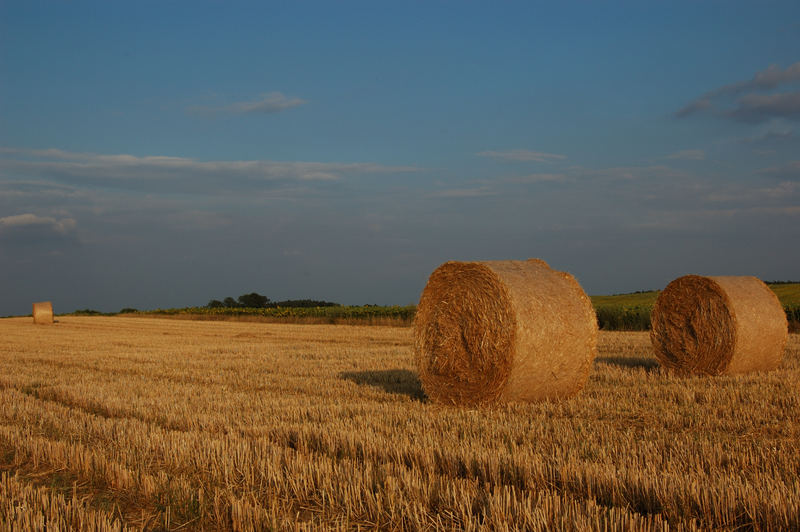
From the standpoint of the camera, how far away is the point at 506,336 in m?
9.04

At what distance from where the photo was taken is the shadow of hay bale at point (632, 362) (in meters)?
13.4

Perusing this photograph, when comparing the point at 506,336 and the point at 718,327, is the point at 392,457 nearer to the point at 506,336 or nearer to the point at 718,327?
the point at 506,336

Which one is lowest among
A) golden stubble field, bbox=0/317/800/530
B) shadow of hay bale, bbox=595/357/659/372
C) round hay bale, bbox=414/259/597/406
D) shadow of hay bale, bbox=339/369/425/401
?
shadow of hay bale, bbox=595/357/659/372

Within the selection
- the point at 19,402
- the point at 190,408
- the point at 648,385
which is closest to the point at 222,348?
the point at 19,402

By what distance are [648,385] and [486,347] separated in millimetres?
2883

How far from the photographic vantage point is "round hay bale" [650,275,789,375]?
12039 mm

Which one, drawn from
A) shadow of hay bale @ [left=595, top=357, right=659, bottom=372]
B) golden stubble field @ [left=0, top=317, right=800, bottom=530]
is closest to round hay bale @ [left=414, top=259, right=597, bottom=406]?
golden stubble field @ [left=0, top=317, right=800, bottom=530]

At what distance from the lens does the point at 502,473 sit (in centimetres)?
533

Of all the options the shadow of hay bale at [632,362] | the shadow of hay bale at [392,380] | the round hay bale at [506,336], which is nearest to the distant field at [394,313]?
the shadow of hay bale at [632,362]

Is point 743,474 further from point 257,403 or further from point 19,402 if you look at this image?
point 19,402

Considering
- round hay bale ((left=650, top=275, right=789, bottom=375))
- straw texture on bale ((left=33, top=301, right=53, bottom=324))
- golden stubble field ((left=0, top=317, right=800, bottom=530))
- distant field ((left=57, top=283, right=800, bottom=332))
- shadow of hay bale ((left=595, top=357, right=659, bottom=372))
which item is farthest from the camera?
straw texture on bale ((left=33, top=301, right=53, bottom=324))

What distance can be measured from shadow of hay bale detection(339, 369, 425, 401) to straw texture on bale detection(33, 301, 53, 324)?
1302 inches

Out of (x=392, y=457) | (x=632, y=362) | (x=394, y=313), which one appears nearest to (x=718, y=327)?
(x=632, y=362)

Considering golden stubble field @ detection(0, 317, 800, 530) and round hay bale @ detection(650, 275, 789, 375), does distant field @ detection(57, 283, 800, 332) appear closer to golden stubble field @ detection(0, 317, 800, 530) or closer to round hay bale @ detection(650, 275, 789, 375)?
round hay bale @ detection(650, 275, 789, 375)
